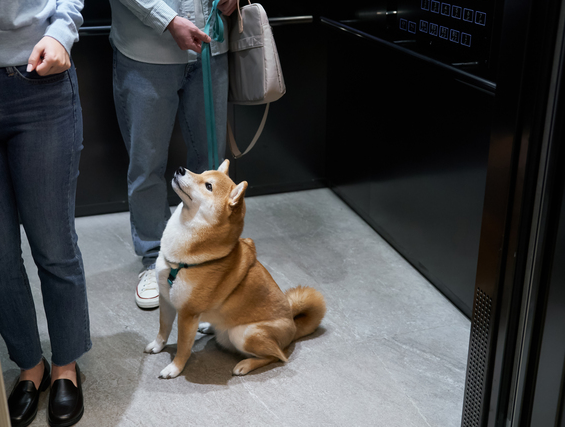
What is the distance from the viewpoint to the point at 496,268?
58.6 inches

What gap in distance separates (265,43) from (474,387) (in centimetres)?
129

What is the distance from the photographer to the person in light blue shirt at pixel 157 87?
2.07m

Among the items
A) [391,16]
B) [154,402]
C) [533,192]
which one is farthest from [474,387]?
[391,16]

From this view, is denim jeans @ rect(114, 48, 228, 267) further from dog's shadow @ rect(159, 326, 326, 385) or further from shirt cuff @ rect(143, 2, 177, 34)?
dog's shadow @ rect(159, 326, 326, 385)

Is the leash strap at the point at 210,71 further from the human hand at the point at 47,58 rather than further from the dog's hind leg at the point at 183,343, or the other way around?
the human hand at the point at 47,58

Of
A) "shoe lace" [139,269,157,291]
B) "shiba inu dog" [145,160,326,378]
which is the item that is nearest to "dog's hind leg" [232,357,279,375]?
"shiba inu dog" [145,160,326,378]

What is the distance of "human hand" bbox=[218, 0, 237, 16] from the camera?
6.86 ft

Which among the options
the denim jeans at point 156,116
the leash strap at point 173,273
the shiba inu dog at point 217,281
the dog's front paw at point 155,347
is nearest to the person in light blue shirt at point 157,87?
the denim jeans at point 156,116

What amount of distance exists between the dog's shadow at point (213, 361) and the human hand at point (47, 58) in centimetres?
112

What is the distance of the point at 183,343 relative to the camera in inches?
79.5

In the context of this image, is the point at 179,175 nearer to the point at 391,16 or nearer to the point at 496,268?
the point at 496,268

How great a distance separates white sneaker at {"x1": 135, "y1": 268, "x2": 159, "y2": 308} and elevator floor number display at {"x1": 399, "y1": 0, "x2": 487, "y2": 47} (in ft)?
4.99

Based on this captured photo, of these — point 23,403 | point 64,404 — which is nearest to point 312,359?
point 64,404

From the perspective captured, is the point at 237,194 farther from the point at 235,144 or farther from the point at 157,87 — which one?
the point at 157,87
